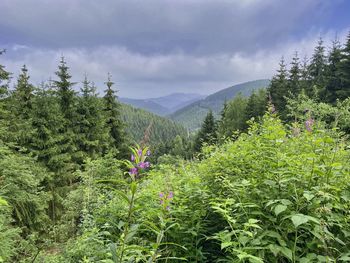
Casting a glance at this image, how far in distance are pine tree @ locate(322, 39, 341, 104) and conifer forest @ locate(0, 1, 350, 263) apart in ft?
0.52

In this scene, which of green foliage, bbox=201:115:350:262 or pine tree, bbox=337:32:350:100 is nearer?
green foliage, bbox=201:115:350:262

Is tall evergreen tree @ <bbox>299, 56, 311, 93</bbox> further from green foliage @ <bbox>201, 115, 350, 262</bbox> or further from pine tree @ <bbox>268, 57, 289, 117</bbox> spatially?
green foliage @ <bbox>201, 115, 350, 262</bbox>

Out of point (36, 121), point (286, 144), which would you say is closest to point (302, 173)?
point (286, 144)

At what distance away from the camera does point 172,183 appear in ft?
11.2

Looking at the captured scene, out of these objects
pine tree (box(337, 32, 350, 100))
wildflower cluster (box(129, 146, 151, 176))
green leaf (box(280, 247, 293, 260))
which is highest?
pine tree (box(337, 32, 350, 100))

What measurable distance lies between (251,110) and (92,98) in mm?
25336

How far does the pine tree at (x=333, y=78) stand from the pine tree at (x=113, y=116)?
73.3 feet

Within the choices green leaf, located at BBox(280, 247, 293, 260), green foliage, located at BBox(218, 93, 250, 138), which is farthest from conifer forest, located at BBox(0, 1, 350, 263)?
green foliage, located at BBox(218, 93, 250, 138)

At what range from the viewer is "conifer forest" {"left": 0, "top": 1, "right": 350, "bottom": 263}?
204 centimetres

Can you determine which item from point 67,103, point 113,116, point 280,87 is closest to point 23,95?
point 67,103

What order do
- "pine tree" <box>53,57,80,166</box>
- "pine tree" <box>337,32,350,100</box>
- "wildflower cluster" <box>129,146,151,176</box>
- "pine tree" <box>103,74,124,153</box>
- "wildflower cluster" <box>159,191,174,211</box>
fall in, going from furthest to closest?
1. "pine tree" <box>337,32,350,100</box>
2. "pine tree" <box>103,74,124,153</box>
3. "pine tree" <box>53,57,80,166</box>
4. "wildflower cluster" <box>159,191,174,211</box>
5. "wildflower cluster" <box>129,146,151,176</box>

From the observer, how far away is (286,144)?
3215 millimetres

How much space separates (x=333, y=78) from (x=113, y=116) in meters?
24.6

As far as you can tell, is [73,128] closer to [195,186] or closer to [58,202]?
[58,202]
